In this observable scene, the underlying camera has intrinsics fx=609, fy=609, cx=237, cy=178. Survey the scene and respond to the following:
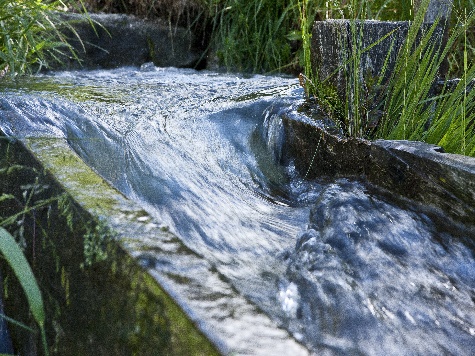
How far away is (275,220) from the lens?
2078 mm

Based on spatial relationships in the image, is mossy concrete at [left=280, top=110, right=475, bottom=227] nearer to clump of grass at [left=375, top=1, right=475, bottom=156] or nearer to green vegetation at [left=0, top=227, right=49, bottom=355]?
clump of grass at [left=375, top=1, right=475, bottom=156]

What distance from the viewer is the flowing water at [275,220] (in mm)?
1336

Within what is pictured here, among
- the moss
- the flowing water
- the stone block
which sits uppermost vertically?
the stone block

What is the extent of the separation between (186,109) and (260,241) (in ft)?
4.99

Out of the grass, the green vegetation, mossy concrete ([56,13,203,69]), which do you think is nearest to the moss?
the green vegetation

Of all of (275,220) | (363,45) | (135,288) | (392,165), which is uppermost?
(363,45)

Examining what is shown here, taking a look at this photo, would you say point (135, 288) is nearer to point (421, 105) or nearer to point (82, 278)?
point (82, 278)

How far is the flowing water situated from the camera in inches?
52.6

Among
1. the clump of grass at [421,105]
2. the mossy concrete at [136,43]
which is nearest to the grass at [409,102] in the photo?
the clump of grass at [421,105]

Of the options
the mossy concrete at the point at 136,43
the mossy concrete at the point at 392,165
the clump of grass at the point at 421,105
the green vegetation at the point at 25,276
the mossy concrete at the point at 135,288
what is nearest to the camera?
the mossy concrete at the point at 135,288

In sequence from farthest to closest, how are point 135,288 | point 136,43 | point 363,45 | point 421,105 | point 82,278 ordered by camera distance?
1. point 136,43
2. point 363,45
3. point 421,105
4. point 82,278
5. point 135,288

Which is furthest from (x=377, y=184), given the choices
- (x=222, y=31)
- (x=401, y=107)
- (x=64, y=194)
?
(x=222, y=31)

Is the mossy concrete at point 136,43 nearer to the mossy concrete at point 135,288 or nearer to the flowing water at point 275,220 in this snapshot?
Result: the flowing water at point 275,220

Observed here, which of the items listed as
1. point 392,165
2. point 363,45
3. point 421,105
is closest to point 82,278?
point 392,165
